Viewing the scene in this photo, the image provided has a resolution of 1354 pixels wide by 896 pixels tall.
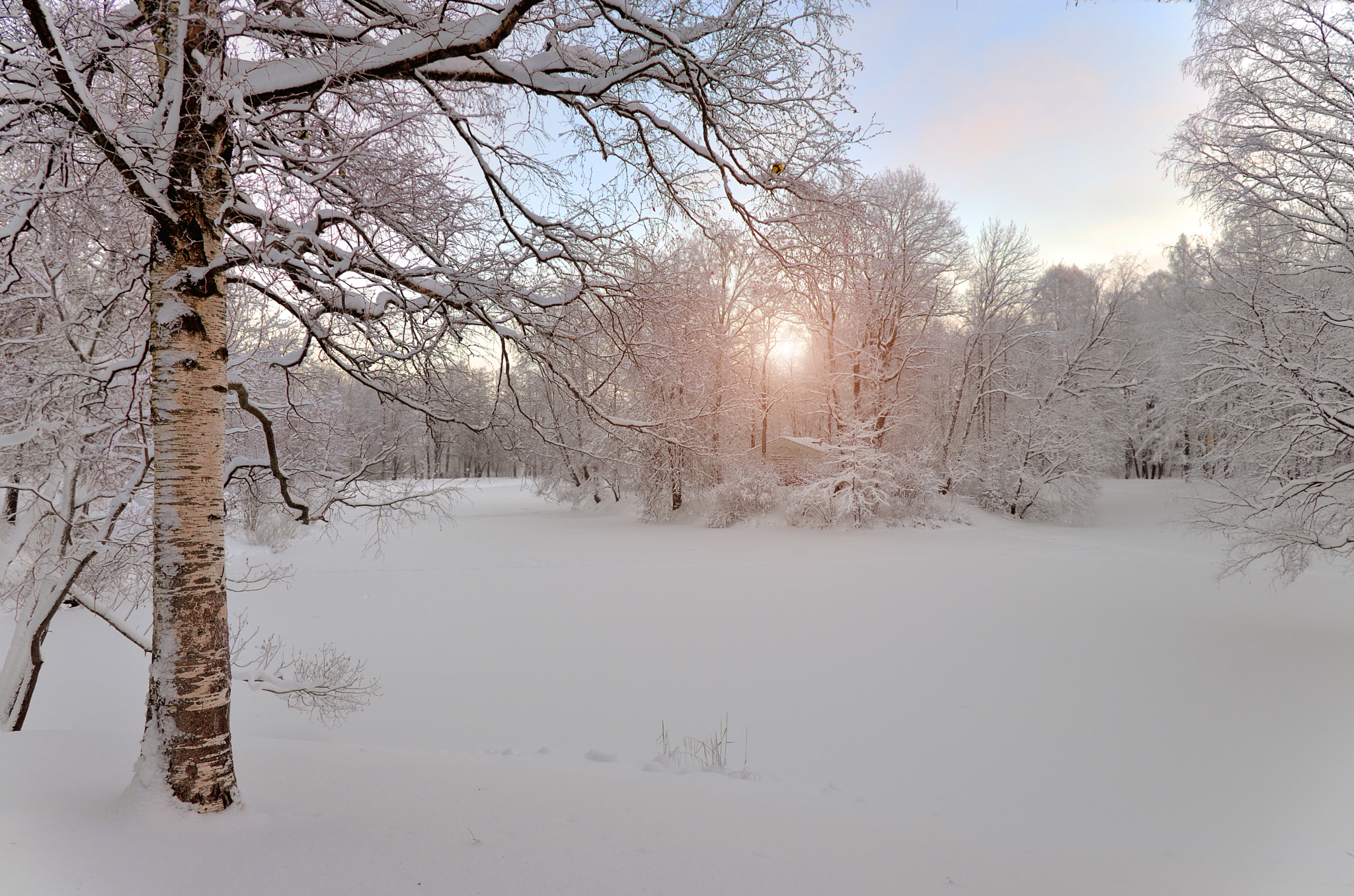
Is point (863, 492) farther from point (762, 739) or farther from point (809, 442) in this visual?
point (762, 739)

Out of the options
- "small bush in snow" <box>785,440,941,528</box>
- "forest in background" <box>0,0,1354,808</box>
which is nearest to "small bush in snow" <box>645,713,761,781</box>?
"forest in background" <box>0,0,1354,808</box>

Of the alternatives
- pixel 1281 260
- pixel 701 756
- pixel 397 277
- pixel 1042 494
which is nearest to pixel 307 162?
pixel 397 277

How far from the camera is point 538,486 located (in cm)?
2886

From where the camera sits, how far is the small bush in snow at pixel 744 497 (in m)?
21.6

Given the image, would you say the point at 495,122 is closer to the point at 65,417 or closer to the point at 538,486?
the point at 65,417

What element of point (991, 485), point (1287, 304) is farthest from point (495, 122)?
point (991, 485)

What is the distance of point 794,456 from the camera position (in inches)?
928

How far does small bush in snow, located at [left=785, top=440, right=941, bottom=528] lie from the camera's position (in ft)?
64.4

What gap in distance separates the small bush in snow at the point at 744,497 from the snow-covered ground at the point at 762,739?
5.79m

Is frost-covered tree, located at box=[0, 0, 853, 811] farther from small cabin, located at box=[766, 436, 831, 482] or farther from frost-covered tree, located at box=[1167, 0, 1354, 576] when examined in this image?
small cabin, located at box=[766, 436, 831, 482]

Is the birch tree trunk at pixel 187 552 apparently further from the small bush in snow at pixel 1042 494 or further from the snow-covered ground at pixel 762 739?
the small bush in snow at pixel 1042 494

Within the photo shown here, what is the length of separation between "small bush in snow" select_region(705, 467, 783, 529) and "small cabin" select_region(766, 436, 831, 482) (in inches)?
33.6

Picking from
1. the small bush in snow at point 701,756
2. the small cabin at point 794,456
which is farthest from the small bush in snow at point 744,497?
the small bush in snow at point 701,756

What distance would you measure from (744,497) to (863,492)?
4028 mm
